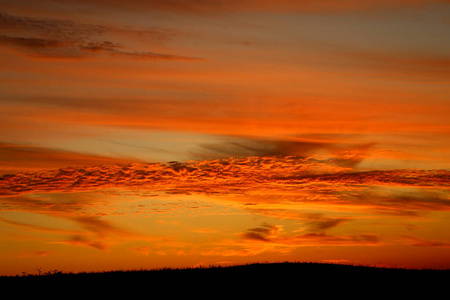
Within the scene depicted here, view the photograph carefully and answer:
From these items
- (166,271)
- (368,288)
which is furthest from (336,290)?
(166,271)

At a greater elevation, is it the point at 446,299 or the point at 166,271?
the point at 166,271

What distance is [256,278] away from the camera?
3503cm

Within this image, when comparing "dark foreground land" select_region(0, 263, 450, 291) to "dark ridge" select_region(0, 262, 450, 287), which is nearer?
"dark foreground land" select_region(0, 263, 450, 291)

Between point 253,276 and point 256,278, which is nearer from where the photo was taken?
point 256,278

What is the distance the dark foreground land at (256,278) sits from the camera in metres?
32.5

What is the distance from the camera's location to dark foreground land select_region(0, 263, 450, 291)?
3250cm

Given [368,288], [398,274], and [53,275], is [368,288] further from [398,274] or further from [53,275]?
[53,275]

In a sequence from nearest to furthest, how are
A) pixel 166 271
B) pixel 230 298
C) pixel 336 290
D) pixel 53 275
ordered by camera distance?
1. pixel 230 298
2. pixel 336 290
3. pixel 53 275
4. pixel 166 271

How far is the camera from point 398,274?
37406 mm

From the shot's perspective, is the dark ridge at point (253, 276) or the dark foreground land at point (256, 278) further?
the dark ridge at point (253, 276)

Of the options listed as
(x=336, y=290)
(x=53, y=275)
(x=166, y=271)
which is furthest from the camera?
(x=166, y=271)

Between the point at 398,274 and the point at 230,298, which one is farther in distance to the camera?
the point at 398,274

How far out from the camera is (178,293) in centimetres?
2980

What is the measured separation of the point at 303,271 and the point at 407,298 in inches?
362
